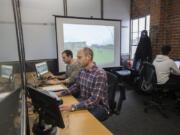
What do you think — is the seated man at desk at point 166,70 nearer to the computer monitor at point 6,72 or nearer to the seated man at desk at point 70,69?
the seated man at desk at point 70,69

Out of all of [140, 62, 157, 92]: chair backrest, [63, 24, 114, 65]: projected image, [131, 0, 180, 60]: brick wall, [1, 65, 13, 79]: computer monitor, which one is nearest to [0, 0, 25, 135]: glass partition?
[1, 65, 13, 79]: computer monitor

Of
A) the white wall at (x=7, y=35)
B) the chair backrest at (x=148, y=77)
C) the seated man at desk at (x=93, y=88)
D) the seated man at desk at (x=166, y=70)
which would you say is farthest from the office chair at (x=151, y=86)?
the white wall at (x=7, y=35)

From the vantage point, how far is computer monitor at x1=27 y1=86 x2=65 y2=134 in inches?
41.9

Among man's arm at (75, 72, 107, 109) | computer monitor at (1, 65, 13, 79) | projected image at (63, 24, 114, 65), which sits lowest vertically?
man's arm at (75, 72, 107, 109)

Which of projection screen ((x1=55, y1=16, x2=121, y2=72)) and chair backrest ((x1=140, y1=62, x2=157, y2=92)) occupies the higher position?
projection screen ((x1=55, y1=16, x2=121, y2=72))

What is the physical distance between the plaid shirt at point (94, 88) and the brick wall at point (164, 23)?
9.28 ft

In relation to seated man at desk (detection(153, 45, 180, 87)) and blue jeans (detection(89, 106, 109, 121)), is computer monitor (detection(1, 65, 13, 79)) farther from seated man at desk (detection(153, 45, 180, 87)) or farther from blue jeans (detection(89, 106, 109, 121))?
seated man at desk (detection(153, 45, 180, 87))

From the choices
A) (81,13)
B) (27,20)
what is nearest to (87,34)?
(81,13)

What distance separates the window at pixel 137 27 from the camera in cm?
466

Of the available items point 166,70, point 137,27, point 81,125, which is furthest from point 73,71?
point 137,27

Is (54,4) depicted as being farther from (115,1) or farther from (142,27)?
(142,27)

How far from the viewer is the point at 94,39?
4.71m

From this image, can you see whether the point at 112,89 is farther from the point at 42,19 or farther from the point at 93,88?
the point at 42,19

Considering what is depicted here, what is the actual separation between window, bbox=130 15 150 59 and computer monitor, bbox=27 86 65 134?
4.10 m
